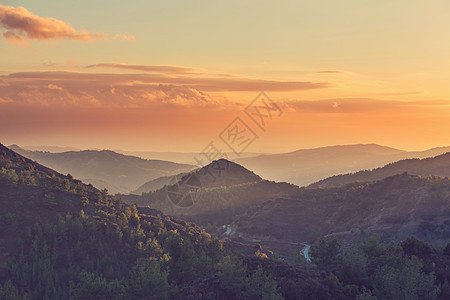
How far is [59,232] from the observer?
8131 cm

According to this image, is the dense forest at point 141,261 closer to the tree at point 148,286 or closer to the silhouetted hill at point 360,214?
the tree at point 148,286

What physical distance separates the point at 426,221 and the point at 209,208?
9394 cm

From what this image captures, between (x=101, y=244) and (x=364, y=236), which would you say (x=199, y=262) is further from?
(x=364, y=236)

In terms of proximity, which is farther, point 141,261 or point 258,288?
point 141,261

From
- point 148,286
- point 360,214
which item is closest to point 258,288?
point 148,286

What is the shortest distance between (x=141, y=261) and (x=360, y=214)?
10779 cm

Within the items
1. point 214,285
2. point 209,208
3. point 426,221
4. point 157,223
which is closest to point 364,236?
point 426,221

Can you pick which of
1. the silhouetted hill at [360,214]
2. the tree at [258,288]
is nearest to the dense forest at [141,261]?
the tree at [258,288]

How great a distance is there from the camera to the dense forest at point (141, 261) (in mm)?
51531

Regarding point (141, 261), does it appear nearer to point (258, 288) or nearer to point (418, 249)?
point (258, 288)

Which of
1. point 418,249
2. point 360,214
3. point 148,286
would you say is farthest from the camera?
point 360,214

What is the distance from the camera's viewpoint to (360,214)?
154 meters

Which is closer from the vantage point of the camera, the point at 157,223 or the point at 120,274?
the point at 120,274

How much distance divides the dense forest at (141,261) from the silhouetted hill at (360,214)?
45.3 metres
